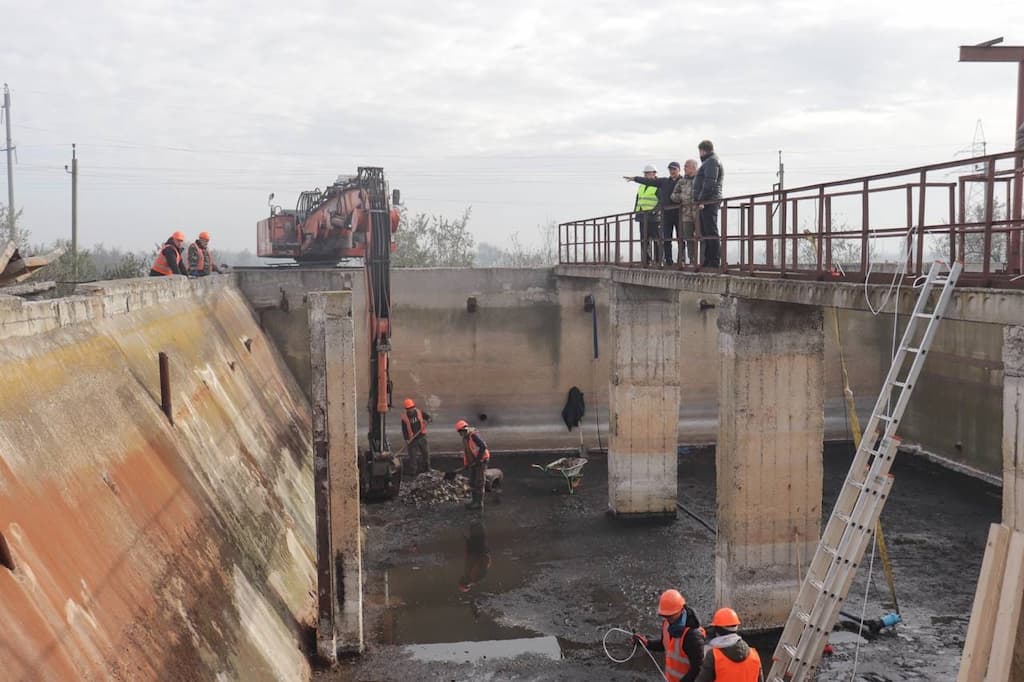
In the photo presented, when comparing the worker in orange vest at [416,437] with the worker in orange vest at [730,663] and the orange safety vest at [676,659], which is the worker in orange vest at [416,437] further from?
the worker in orange vest at [730,663]

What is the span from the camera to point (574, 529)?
57.6ft

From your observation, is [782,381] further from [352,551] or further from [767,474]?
[352,551]

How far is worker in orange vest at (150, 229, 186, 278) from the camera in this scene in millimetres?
17828

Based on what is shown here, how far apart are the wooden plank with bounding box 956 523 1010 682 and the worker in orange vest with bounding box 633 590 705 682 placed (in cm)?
202

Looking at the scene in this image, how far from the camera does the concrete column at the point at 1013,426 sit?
23.2ft

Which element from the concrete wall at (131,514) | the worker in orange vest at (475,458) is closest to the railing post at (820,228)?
the concrete wall at (131,514)

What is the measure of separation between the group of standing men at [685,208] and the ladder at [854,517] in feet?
15.9

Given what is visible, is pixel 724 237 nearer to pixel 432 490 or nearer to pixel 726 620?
pixel 726 620

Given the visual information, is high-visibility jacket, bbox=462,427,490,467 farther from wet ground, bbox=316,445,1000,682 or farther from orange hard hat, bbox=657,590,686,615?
orange hard hat, bbox=657,590,686,615

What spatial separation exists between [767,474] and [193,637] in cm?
782

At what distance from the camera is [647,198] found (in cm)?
1744

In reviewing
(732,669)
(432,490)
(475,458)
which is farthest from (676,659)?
(432,490)

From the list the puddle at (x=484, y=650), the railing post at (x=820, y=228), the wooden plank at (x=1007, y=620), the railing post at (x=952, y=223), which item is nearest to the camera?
the wooden plank at (x=1007, y=620)

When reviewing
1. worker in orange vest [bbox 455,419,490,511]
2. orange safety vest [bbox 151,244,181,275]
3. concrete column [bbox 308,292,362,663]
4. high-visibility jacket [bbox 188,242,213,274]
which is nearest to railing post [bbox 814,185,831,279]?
concrete column [bbox 308,292,362,663]
